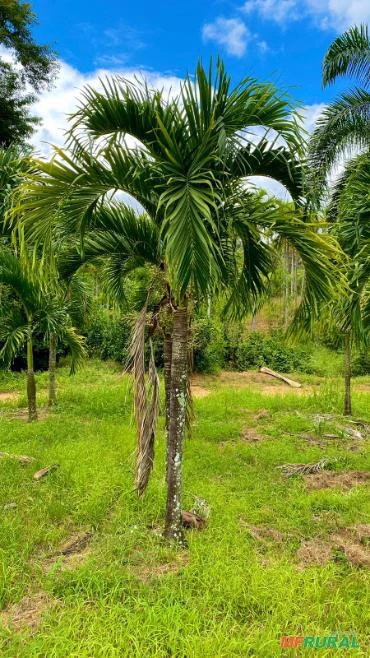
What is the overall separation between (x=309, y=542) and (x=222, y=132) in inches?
121

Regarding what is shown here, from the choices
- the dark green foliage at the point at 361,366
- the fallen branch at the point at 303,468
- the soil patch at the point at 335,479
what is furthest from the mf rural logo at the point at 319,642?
the dark green foliage at the point at 361,366

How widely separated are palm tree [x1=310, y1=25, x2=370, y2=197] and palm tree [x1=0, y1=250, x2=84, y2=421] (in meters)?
5.03

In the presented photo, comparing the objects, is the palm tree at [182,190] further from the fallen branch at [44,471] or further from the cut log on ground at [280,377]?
the cut log on ground at [280,377]

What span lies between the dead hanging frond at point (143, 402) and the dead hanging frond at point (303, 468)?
2.31m

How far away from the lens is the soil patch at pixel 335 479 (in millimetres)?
4535

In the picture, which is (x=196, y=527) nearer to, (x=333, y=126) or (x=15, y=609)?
(x=15, y=609)

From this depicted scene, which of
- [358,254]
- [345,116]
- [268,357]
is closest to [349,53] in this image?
[345,116]

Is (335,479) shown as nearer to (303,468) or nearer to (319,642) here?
(303,468)

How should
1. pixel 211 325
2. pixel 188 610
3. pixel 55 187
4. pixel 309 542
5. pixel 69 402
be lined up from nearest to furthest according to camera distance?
1. pixel 188 610
2. pixel 55 187
3. pixel 309 542
4. pixel 69 402
5. pixel 211 325

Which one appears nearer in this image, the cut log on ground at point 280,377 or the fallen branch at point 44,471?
the fallen branch at point 44,471

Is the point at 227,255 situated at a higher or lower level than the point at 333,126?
lower

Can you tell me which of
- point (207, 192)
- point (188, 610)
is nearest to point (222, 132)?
point (207, 192)

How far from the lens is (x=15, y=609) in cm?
252

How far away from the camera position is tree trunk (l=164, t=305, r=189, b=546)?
125 inches
